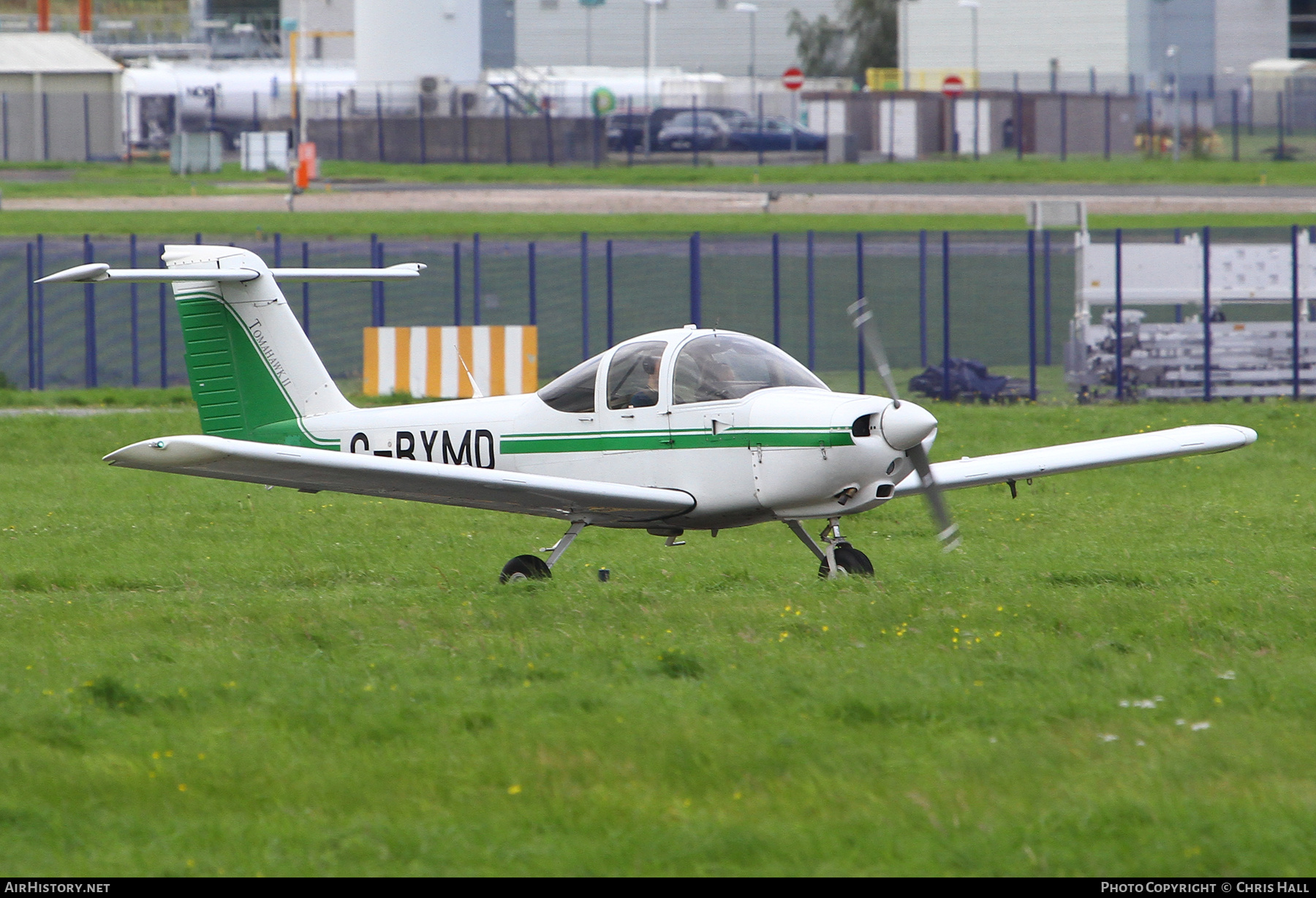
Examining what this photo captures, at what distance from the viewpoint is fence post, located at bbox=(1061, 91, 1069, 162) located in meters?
56.7

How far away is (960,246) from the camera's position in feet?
101

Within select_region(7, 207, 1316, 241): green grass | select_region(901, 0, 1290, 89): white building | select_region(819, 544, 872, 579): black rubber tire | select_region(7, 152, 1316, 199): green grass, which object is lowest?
select_region(819, 544, 872, 579): black rubber tire

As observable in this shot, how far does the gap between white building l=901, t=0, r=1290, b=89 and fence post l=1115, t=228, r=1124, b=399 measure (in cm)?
5310

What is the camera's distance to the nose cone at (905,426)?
9414 millimetres

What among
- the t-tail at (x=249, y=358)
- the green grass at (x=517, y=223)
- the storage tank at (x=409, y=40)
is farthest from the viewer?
the storage tank at (x=409, y=40)

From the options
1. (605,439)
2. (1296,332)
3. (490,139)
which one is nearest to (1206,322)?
(1296,332)

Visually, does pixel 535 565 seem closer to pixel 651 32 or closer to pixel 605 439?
pixel 605 439

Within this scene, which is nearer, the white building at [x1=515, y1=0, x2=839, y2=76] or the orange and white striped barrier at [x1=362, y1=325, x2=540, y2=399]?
the orange and white striped barrier at [x1=362, y1=325, x2=540, y2=399]

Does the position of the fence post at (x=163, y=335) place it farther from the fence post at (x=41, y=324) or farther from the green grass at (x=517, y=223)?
the green grass at (x=517, y=223)

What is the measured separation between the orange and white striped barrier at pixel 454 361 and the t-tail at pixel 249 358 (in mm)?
10126

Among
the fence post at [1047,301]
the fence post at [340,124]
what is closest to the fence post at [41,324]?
the fence post at [1047,301]

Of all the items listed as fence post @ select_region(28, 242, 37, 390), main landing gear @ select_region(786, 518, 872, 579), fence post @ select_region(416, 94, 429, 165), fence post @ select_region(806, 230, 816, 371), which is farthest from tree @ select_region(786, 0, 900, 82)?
main landing gear @ select_region(786, 518, 872, 579)

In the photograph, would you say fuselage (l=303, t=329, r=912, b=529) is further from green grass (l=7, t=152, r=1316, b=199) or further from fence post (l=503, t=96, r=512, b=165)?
fence post (l=503, t=96, r=512, b=165)
